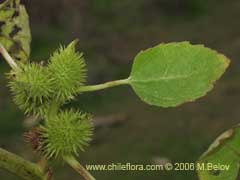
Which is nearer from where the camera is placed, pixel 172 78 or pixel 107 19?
pixel 172 78

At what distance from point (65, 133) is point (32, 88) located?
116 millimetres

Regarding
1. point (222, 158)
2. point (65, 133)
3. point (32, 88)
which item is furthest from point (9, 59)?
point (222, 158)

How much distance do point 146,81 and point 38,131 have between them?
0.25 metres

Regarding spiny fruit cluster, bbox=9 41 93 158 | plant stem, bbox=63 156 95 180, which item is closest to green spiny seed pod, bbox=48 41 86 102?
spiny fruit cluster, bbox=9 41 93 158

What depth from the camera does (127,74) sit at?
6.86m

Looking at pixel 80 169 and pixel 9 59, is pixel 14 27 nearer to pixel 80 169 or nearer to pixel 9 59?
pixel 9 59

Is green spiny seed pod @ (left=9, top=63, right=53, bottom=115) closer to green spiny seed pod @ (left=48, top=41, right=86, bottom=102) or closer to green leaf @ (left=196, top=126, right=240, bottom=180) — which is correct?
green spiny seed pod @ (left=48, top=41, right=86, bottom=102)

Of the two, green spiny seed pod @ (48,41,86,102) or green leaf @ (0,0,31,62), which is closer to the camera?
green spiny seed pod @ (48,41,86,102)

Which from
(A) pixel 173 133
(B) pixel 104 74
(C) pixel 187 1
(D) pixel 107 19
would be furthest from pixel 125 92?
(C) pixel 187 1

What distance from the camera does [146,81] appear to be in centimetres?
125

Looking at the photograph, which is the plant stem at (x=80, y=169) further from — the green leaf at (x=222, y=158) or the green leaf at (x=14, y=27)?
the green leaf at (x=14, y=27)

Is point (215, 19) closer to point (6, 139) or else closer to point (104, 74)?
point (104, 74)

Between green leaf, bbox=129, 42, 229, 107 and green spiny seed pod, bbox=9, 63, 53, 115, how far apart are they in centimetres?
18

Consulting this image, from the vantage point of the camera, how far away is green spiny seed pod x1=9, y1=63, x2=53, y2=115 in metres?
1.26
